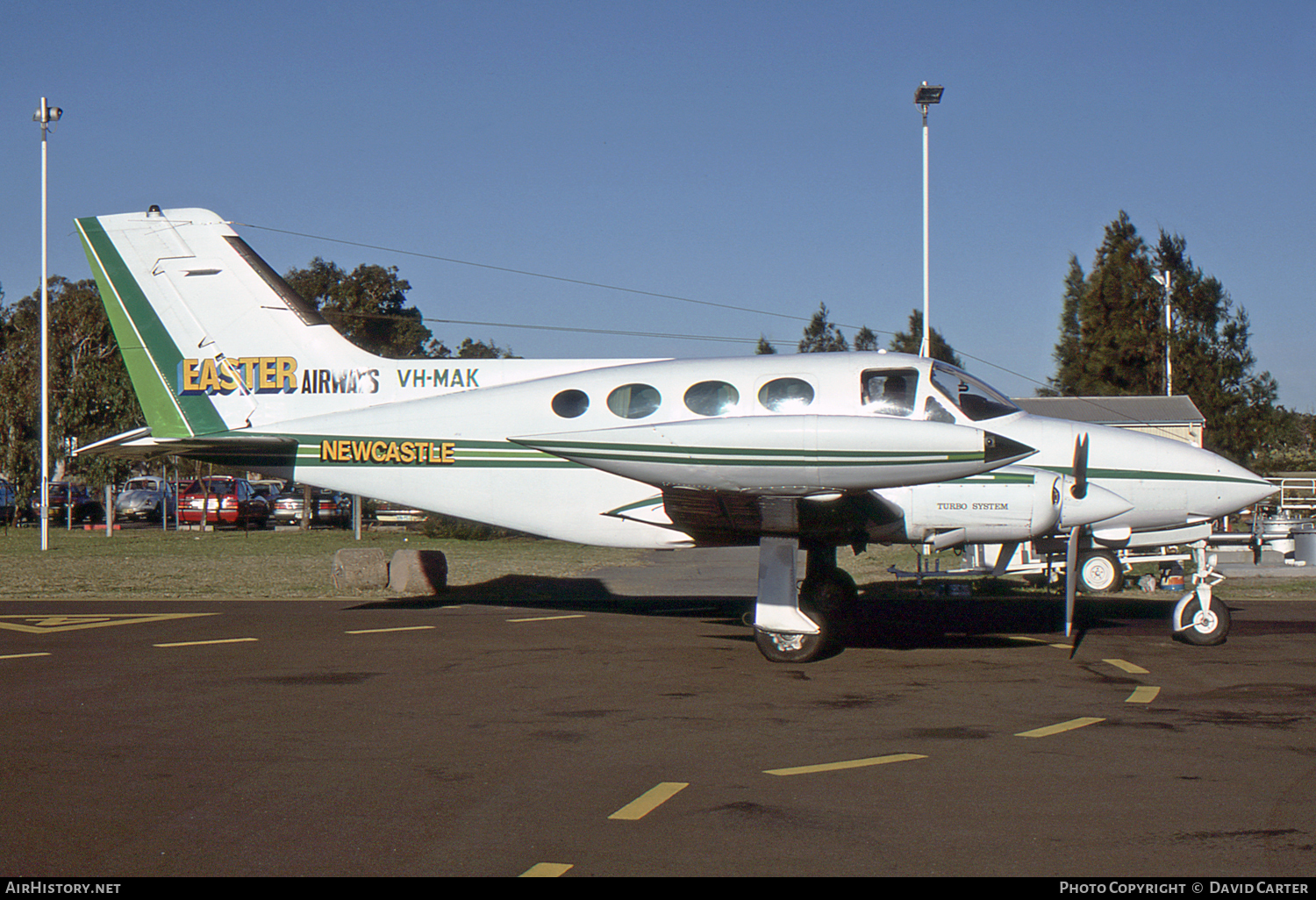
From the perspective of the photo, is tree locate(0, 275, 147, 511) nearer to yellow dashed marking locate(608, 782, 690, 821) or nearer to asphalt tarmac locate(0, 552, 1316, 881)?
asphalt tarmac locate(0, 552, 1316, 881)

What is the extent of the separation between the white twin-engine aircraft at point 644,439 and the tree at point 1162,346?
32204 mm

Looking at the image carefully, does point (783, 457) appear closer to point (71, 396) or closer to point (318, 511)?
point (71, 396)

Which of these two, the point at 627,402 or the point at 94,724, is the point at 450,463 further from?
the point at 94,724

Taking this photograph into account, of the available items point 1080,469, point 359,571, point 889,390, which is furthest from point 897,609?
point 359,571

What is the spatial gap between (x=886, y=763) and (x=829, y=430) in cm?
339

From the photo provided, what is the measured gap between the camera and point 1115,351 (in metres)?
47.2

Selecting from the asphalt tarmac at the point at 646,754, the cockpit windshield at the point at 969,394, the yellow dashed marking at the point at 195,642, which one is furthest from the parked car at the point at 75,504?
the cockpit windshield at the point at 969,394

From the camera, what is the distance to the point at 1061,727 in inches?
283

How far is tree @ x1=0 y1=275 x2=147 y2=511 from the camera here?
32531 mm

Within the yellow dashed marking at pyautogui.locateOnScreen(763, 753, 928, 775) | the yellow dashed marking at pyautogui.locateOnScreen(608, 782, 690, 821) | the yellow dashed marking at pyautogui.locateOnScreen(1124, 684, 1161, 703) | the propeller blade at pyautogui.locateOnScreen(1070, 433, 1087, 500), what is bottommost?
the yellow dashed marking at pyautogui.locateOnScreen(1124, 684, 1161, 703)

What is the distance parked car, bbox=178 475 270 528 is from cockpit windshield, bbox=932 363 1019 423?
3087 cm

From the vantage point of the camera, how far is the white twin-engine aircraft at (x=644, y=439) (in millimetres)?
9281

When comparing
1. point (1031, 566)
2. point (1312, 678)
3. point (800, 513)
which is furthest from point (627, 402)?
point (1031, 566)

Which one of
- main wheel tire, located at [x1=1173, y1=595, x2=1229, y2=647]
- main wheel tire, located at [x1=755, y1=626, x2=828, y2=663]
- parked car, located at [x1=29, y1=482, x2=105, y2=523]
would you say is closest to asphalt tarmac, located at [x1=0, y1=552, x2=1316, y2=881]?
main wheel tire, located at [x1=755, y1=626, x2=828, y2=663]
